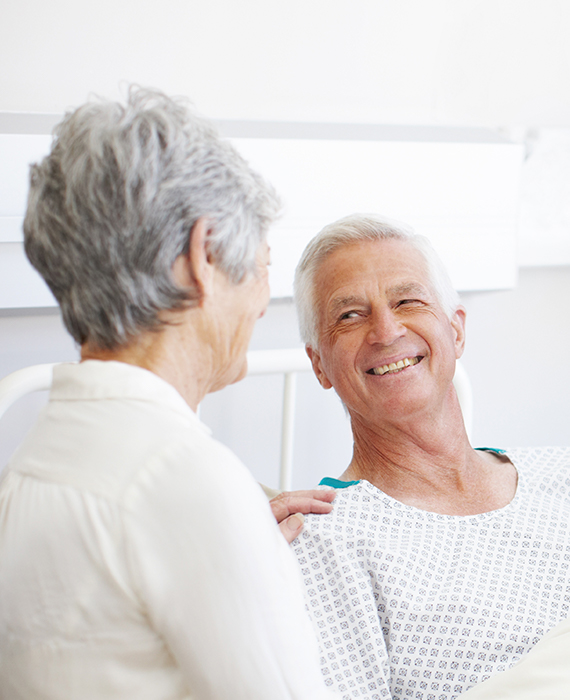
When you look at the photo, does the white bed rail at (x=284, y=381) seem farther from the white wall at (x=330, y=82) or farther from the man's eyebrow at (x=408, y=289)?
the man's eyebrow at (x=408, y=289)

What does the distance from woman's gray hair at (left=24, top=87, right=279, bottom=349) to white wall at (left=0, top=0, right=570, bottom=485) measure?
0.83 metres

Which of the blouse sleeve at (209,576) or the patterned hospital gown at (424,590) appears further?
the patterned hospital gown at (424,590)

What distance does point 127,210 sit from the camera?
671mm

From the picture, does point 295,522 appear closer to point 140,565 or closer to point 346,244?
point 346,244

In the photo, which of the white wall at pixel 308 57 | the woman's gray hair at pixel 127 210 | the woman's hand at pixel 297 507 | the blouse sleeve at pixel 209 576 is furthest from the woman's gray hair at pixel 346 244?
the blouse sleeve at pixel 209 576

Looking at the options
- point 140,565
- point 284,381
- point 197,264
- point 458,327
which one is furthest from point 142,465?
point 284,381

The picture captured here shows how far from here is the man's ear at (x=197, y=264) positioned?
2.26 feet

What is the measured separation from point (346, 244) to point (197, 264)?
61cm

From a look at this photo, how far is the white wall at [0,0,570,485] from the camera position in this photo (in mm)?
1460

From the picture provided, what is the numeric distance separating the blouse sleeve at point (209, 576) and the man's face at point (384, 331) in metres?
0.65

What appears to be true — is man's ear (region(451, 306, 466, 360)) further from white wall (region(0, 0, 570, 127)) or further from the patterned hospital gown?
white wall (region(0, 0, 570, 127))

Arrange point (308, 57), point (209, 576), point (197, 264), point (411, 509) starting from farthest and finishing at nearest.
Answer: point (308, 57) → point (411, 509) → point (197, 264) → point (209, 576)

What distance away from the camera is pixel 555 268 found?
6.50ft

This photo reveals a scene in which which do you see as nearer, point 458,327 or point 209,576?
point 209,576
